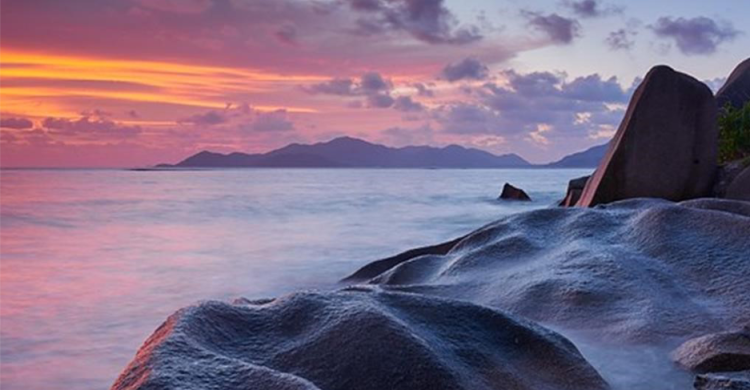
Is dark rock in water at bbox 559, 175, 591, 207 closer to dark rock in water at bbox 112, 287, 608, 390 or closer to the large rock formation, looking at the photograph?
the large rock formation

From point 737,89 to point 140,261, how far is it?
2153 centimetres

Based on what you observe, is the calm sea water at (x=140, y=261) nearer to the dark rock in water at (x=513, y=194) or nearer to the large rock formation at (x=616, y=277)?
the dark rock in water at (x=513, y=194)

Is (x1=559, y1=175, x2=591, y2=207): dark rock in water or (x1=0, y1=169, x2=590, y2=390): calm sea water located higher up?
(x1=559, y1=175, x2=591, y2=207): dark rock in water

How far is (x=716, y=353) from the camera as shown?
415 cm

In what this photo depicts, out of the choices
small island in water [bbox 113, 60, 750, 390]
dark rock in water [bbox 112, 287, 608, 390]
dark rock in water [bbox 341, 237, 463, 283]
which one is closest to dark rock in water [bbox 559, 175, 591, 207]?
dark rock in water [bbox 341, 237, 463, 283]

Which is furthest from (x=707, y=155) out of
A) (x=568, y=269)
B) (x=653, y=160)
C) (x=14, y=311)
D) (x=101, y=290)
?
(x=14, y=311)

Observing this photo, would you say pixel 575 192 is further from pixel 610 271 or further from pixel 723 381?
pixel 723 381

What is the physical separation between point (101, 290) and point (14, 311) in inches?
67.4

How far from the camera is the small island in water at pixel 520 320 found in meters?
3.00

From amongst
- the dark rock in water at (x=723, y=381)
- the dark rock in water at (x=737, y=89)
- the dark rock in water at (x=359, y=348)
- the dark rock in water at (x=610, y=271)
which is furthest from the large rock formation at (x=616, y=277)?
the dark rock in water at (x=737, y=89)

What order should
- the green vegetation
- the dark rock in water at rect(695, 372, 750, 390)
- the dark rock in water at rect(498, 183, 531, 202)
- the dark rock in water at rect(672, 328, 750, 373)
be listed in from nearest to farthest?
the dark rock in water at rect(695, 372, 750, 390) < the dark rock in water at rect(672, 328, 750, 373) < the green vegetation < the dark rock in water at rect(498, 183, 531, 202)

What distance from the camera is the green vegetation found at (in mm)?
16906

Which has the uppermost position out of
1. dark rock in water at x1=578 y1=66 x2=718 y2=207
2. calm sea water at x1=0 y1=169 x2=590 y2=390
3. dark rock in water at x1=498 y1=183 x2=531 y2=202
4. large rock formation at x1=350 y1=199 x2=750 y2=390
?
dark rock in water at x1=578 y1=66 x2=718 y2=207

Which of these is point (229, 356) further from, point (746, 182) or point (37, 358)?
point (746, 182)
